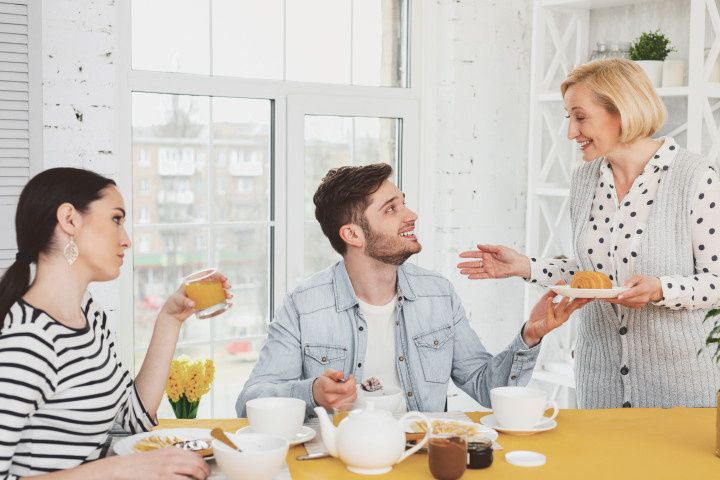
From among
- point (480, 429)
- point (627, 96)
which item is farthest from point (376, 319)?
point (627, 96)

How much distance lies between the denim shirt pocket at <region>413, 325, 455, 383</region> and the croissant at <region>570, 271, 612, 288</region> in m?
0.40

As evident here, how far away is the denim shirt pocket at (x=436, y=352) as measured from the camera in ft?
7.89

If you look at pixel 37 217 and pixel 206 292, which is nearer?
pixel 37 217

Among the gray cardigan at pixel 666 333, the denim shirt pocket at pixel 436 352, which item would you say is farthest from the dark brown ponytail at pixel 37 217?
the gray cardigan at pixel 666 333

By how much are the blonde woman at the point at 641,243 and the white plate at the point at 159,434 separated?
1.15 m

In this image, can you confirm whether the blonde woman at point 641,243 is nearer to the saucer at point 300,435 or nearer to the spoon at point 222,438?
the saucer at point 300,435

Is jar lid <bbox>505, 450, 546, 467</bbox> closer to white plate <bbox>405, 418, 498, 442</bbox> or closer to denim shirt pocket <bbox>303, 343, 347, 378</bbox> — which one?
white plate <bbox>405, 418, 498, 442</bbox>

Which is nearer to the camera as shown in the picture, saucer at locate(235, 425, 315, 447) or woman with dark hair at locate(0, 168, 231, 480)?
woman with dark hair at locate(0, 168, 231, 480)

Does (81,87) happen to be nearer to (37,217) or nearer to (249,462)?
(37,217)

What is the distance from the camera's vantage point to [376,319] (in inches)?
96.0

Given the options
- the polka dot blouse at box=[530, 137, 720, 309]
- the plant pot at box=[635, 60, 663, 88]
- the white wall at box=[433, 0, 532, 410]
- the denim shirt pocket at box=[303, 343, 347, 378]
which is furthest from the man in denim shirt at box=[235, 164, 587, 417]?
the white wall at box=[433, 0, 532, 410]

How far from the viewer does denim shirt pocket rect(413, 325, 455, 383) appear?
2404 millimetres

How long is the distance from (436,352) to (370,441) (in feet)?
2.70

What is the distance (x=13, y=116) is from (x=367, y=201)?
50.2 inches
